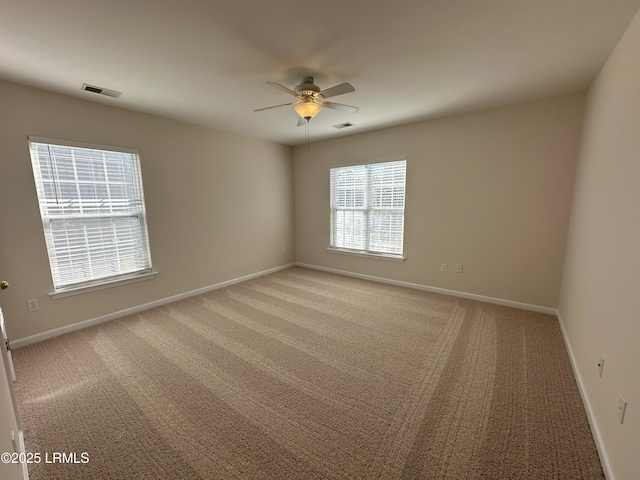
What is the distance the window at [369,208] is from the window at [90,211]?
120 inches

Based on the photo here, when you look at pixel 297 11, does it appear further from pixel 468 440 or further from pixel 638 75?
pixel 468 440

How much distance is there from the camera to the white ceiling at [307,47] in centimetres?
149

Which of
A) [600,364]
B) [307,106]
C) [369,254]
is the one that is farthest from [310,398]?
[369,254]

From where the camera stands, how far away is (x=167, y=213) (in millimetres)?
3490

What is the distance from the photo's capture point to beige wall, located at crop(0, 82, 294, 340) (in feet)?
7.96

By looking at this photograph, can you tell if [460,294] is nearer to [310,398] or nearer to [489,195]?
[489,195]

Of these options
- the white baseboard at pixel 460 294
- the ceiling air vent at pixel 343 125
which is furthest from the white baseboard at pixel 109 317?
the ceiling air vent at pixel 343 125

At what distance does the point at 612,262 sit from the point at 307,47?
2459 millimetres

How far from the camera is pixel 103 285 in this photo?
3.00 m

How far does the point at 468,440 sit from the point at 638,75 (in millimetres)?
2304

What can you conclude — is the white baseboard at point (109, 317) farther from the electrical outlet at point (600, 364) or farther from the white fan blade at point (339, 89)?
the electrical outlet at point (600, 364)

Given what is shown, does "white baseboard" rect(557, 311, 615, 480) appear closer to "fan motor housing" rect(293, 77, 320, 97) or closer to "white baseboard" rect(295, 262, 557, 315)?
"white baseboard" rect(295, 262, 557, 315)

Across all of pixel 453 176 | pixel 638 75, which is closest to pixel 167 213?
pixel 453 176

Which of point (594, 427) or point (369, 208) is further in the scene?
point (369, 208)
